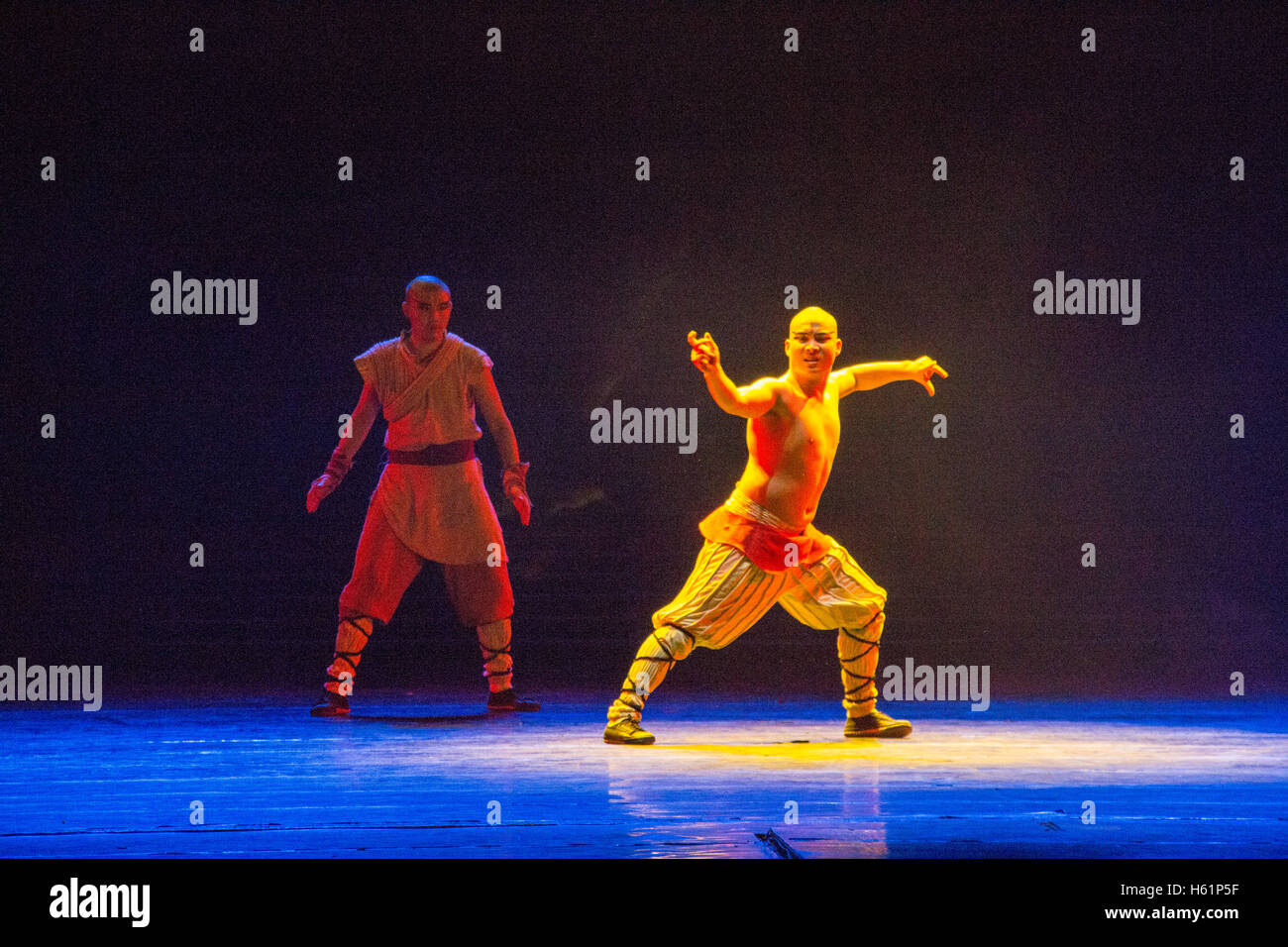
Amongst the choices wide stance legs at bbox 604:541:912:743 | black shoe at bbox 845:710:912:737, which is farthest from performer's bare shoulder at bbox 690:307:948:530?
black shoe at bbox 845:710:912:737

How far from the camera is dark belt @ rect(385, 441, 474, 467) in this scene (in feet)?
18.1

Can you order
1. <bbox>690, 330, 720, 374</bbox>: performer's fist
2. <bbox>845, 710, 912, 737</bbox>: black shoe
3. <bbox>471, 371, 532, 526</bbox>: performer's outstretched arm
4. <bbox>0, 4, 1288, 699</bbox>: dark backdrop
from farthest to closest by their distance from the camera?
<bbox>0, 4, 1288, 699</bbox>: dark backdrop
<bbox>471, 371, 532, 526</bbox>: performer's outstretched arm
<bbox>845, 710, 912, 737</bbox>: black shoe
<bbox>690, 330, 720, 374</bbox>: performer's fist

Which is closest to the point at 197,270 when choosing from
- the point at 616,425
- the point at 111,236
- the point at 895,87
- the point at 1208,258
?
the point at 111,236

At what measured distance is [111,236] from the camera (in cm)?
639

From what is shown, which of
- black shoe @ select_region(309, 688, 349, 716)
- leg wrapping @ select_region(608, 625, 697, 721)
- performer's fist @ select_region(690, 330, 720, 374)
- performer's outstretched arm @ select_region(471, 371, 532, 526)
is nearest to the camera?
performer's fist @ select_region(690, 330, 720, 374)

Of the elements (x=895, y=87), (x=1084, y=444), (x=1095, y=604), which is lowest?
(x=1095, y=604)

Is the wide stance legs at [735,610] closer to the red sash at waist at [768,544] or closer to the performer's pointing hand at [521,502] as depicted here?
the red sash at waist at [768,544]

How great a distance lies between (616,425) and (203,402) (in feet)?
6.42

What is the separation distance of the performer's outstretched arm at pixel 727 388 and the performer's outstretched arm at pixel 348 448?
1.58 m

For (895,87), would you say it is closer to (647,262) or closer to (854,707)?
(647,262)

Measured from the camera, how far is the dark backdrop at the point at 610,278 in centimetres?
637

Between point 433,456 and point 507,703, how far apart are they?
107 cm

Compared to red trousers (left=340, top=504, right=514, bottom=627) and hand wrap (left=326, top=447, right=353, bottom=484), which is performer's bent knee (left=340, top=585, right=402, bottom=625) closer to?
red trousers (left=340, top=504, right=514, bottom=627)

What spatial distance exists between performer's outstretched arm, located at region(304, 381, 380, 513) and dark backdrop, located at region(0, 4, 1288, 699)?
36.3 inches
